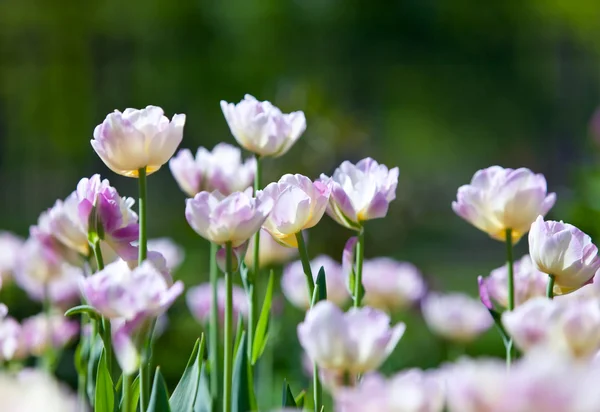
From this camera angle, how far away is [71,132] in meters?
6.52

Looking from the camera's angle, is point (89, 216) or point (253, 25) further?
point (253, 25)

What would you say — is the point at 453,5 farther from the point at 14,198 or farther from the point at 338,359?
the point at 338,359

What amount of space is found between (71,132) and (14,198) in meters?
2.39

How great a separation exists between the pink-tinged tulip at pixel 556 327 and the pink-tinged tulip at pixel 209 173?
0.43 metres

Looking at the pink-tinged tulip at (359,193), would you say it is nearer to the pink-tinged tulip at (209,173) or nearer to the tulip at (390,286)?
the pink-tinged tulip at (209,173)

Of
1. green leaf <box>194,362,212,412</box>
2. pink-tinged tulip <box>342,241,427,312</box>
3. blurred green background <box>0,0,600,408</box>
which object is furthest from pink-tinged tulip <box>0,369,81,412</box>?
blurred green background <box>0,0,600,408</box>

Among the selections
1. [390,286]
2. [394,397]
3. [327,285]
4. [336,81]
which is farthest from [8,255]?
[336,81]

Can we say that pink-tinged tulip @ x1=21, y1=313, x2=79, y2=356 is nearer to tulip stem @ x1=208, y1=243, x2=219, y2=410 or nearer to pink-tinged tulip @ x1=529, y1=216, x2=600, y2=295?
tulip stem @ x1=208, y1=243, x2=219, y2=410

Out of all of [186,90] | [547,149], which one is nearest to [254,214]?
[186,90]

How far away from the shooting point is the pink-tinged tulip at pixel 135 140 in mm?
646

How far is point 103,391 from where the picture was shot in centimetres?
61

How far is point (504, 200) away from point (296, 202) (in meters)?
0.19

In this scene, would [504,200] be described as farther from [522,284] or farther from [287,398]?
[287,398]

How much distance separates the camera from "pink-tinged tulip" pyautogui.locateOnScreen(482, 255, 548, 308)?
74 cm
